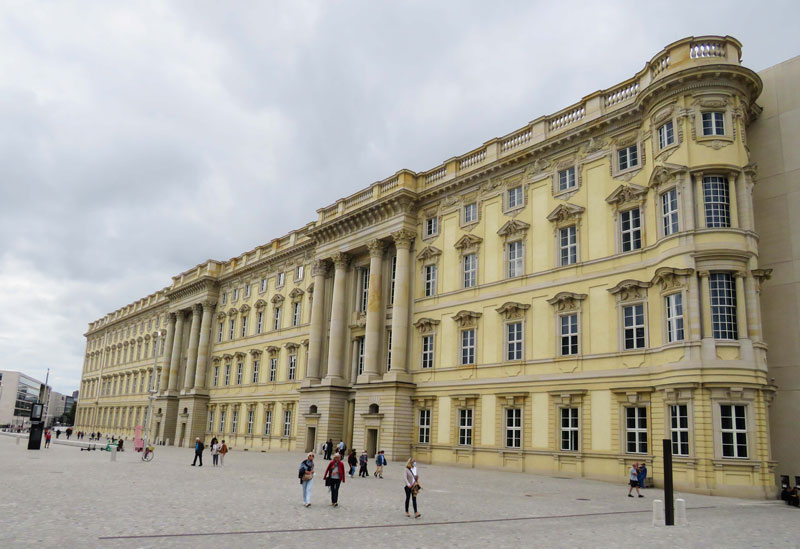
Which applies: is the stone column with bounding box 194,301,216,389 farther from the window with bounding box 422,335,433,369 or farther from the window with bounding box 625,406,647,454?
the window with bounding box 625,406,647,454

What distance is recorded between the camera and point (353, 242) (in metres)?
50.1

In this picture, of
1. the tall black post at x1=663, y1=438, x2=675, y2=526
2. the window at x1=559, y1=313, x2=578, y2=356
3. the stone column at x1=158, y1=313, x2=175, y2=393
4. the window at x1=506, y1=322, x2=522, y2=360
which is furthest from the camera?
the stone column at x1=158, y1=313, x2=175, y2=393

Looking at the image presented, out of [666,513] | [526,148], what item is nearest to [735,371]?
[666,513]

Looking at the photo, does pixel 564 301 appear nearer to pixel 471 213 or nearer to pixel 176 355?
pixel 471 213

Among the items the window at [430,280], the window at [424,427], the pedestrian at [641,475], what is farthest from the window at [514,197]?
the pedestrian at [641,475]

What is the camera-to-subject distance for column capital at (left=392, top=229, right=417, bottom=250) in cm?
4525

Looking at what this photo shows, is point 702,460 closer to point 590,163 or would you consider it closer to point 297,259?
point 590,163

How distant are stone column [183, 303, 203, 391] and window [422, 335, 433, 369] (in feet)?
128

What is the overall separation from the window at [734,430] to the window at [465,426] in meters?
15.3

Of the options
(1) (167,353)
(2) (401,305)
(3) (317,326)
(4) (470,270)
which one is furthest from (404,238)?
(1) (167,353)

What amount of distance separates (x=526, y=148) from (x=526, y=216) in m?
4.00

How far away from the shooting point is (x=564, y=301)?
34.4 meters

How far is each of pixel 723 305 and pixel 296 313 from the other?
128 feet

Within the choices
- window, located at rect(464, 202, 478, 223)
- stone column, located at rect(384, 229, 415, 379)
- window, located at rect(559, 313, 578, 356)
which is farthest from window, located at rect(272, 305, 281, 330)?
window, located at rect(559, 313, 578, 356)
